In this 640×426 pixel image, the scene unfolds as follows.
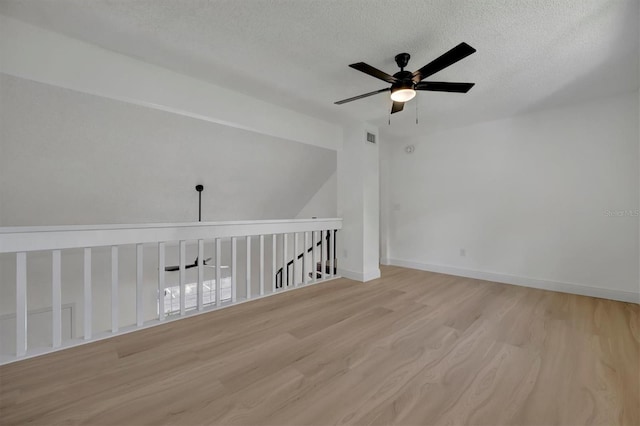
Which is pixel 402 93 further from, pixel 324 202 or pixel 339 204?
pixel 324 202

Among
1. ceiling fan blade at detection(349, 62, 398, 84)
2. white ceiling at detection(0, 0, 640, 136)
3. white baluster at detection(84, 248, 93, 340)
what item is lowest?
white baluster at detection(84, 248, 93, 340)

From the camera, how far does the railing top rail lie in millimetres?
1802

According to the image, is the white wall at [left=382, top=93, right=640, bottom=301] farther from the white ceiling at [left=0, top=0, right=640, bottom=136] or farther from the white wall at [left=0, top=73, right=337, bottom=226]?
the white wall at [left=0, top=73, right=337, bottom=226]

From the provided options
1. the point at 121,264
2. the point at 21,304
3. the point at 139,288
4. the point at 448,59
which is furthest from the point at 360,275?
the point at 121,264

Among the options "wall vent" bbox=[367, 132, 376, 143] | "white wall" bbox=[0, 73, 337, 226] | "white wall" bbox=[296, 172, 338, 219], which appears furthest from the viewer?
"white wall" bbox=[296, 172, 338, 219]

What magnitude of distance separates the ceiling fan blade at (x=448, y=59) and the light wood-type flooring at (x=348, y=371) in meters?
2.08

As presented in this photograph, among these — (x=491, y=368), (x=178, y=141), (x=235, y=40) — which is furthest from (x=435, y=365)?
(x=178, y=141)

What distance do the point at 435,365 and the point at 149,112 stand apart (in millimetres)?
3501

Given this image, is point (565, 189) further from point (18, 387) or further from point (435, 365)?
point (18, 387)

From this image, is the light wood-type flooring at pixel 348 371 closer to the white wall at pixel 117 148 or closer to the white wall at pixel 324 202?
the white wall at pixel 117 148

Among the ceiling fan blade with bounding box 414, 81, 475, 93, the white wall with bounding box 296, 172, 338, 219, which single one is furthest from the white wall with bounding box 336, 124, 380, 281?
the ceiling fan blade with bounding box 414, 81, 475, 93

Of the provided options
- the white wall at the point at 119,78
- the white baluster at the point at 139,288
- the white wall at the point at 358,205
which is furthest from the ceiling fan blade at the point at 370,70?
the white baluster at the point at 139,288

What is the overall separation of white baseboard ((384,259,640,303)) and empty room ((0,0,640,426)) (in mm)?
20

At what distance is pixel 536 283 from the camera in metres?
3.61
